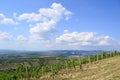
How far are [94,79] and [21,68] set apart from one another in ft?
246

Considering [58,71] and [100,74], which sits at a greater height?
[100,74]

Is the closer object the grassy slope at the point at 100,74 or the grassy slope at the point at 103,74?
the grassy slope at the point at 103,74

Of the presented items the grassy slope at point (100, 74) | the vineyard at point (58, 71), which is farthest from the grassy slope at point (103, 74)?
the vineyard at point (58, 71)

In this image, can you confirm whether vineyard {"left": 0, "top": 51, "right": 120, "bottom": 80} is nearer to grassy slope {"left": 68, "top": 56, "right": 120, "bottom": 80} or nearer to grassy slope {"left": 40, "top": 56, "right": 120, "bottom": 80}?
grassy slope {"left": 40, "top": 56, "right": 120, "bottom": 80}

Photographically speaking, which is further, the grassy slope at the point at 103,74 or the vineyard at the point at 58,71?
the vineyard at the point at 58,71

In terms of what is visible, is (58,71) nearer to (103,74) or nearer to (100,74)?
(100,74)

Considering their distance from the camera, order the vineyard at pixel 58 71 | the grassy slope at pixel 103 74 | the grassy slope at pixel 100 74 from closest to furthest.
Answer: the grassy slope at pixel 103 74 < the grassy slope at pixel 100 74 < the vineyard at pixel 58 71

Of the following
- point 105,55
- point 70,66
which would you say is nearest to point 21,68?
point 70,66

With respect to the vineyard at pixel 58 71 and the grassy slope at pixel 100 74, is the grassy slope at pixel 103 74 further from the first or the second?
the vineyard at pixel 58 71

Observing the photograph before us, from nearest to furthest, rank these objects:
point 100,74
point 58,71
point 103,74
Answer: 1. point 103,74
2. point 100,74
3. point 58,71

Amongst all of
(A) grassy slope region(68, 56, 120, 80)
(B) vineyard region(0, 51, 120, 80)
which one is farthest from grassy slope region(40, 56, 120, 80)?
(B) vineyard region(0, 51, 120, 80)

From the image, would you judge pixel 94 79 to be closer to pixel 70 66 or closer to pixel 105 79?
pixel 105 79

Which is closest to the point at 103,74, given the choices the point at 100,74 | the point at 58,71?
the point at 100,74

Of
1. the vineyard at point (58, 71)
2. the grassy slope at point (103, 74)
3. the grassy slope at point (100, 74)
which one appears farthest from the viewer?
the vineyard at point (58, 71)
